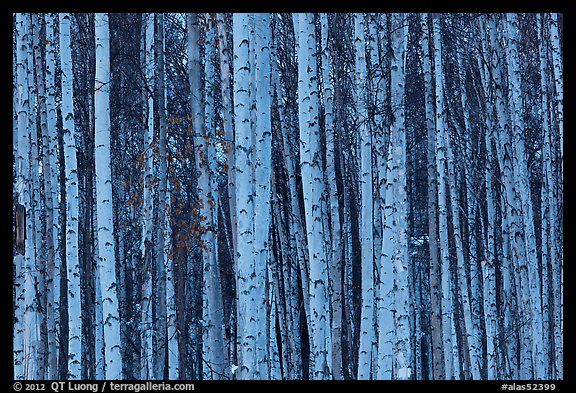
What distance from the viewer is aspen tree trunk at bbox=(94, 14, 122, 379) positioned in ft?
18.5

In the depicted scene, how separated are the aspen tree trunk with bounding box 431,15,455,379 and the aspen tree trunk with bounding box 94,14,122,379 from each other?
16.0 ft

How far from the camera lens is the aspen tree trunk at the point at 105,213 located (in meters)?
5.65

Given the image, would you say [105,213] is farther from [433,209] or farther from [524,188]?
[433,209]

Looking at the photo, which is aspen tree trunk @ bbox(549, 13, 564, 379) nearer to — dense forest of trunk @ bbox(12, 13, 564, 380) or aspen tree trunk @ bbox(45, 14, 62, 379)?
dense forest of trunk @ bbox(12, 13, 564, 380)

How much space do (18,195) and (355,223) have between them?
9.03 metres

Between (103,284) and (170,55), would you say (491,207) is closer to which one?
(170,55)

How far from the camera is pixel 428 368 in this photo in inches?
667

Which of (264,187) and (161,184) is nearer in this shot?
(264,187)

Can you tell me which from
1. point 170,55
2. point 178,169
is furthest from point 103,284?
point 170,55

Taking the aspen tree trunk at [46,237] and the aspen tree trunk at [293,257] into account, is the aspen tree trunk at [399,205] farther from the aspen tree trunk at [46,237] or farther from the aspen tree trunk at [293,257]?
the aspen tree trunk at [46,237]

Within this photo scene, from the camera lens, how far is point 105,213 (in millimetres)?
5676

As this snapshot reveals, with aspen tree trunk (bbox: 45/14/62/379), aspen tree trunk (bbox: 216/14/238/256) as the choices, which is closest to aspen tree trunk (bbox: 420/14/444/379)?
aspen tree trunk (bbox: 216/14/238/256)

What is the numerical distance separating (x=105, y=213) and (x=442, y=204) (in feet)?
17.7

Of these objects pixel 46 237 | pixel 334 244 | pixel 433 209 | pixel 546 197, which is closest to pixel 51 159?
pixel 46 237
